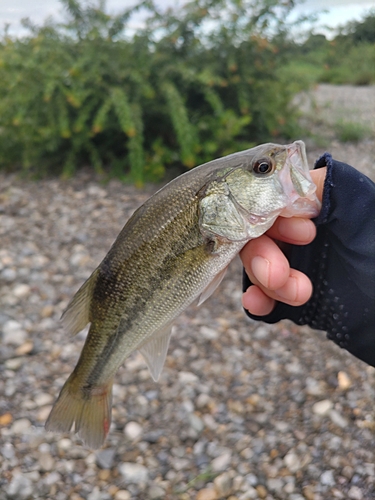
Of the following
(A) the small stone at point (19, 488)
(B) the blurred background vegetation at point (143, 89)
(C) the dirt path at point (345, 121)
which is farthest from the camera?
(C) the dirt path at point (345, 121)

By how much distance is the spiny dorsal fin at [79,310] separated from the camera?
6.55 feet

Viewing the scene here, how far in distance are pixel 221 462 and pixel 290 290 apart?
144 cm

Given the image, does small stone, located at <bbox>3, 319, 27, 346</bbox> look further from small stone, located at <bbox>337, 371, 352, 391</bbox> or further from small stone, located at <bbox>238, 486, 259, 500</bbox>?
small stone, located at <bbox>337, 371, 352, 391</bbox>

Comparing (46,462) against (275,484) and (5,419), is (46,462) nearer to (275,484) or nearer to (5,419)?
(5,419)

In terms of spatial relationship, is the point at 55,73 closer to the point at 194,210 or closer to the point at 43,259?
the point at 43,259

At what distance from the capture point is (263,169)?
71.7 inches

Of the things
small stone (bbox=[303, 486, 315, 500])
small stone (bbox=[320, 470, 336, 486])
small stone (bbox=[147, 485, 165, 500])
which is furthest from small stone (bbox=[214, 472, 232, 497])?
small stone (bbox=[320, 470, 336, 486])

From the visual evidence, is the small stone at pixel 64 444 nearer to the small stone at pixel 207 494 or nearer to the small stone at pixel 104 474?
the small stone at pixel 104 474

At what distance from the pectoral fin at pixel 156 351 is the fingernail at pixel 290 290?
1.67 ft

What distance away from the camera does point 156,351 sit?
2.09m

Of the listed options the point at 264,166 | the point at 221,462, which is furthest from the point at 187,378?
the point at 264,166

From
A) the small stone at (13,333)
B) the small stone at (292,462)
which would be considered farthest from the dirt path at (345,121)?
the small stone at (292,462)

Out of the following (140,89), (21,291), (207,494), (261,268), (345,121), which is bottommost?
(345,121)

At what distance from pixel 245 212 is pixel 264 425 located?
6.03ft
